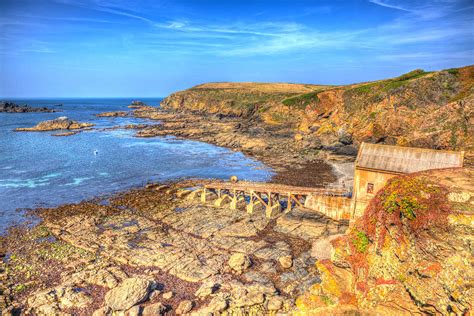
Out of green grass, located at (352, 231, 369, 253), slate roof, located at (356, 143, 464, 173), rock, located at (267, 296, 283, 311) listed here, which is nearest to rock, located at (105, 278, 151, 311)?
rock, located at (267, 296, 283, 311)

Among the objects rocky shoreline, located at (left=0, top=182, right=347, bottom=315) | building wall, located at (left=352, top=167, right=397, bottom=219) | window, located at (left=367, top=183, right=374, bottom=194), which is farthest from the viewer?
window, located at (left=367, top=183, right=374, bottom=194)

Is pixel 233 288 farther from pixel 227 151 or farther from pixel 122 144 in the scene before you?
pixel 122 144

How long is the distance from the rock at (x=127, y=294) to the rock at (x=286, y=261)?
1013cm

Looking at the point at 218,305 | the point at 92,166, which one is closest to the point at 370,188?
the point at 218,305

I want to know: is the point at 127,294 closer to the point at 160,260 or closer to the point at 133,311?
the point at 133,311

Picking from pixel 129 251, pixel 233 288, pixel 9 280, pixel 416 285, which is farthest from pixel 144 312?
pixel 416 285

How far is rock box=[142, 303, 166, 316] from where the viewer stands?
59.0ft

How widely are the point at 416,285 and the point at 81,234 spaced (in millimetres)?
28856

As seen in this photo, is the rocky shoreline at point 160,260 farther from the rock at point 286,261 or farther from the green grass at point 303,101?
the green grass at point 303,101

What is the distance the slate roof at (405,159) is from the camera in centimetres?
2498

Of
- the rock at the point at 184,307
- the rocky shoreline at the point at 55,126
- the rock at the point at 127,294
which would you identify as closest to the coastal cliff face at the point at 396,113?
the rock at the point at 184,307

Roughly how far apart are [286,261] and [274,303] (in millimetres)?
5446

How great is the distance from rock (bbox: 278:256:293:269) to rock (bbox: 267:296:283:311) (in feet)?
14.2

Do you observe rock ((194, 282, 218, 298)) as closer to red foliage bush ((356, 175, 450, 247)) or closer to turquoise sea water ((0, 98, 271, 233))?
red foliage bush ((356, 175, 450, 247))
